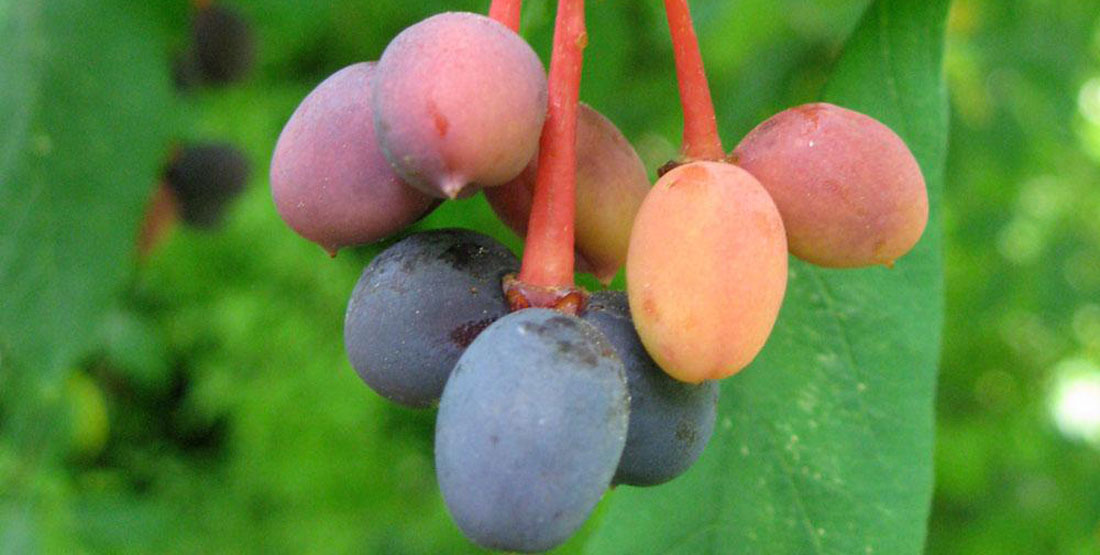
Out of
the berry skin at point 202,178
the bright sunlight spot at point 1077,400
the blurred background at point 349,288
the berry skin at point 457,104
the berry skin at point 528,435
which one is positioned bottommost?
the bright sunlight spot at point 1077,400

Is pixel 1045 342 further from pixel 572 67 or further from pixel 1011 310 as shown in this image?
pixel 572 67

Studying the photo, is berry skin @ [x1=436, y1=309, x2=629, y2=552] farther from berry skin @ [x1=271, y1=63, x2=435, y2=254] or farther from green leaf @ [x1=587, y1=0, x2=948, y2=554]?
green leaf @ [x1=587, y1=0, x2=948, y2=554]

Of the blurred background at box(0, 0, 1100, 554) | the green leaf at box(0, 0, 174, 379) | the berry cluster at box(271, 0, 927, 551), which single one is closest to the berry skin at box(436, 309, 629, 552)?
the berry cluster at box(271, 0, 927, 551)

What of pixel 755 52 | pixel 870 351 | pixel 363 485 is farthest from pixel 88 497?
pixel 870 351

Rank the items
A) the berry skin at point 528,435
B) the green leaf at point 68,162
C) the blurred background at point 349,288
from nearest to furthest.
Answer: the berry skin at point 528,435 → the green leaf at point 68,162 → the blurred background at point 349,288

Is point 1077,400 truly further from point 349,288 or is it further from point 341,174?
point 341,174

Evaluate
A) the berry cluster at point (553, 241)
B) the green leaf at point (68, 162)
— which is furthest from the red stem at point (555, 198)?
the green leaf at point (68, 162)

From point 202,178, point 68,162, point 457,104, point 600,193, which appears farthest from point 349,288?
point 457,104

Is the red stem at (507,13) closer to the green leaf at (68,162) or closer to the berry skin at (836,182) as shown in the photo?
the berry skin at (836,182)
